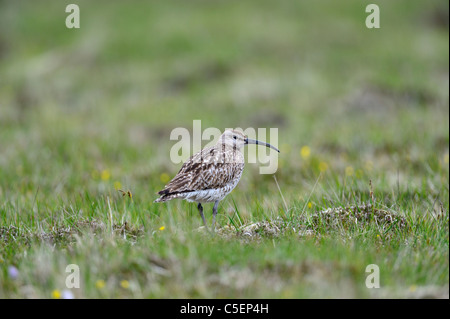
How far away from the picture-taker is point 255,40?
18688mm

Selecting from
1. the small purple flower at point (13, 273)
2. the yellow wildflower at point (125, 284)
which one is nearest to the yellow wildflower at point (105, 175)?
the small purple flower at point (13, 273)

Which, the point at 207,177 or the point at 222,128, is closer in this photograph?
the point at 207,177

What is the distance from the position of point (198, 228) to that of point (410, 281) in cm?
208

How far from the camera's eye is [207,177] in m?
5.59

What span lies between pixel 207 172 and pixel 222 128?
6.76m

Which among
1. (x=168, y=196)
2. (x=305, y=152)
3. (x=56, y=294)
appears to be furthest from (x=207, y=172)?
(x=305, y=152)

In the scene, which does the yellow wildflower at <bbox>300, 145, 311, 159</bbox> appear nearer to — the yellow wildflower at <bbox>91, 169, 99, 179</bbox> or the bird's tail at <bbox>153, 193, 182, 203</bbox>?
the yellow wildflower at <bbox>91, 169, 99, 179</bbox>

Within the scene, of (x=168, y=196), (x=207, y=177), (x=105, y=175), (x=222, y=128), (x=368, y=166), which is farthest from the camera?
(x=222, y=128)

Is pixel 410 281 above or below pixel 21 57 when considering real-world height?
below

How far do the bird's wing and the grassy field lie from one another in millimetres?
346

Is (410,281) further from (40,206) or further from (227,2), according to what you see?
(227,2)

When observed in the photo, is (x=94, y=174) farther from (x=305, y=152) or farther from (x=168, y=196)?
(x=305, y=152)

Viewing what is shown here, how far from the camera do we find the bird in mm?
5496

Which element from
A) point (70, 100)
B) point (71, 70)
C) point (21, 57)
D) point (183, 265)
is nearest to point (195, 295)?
point (183, 265)
